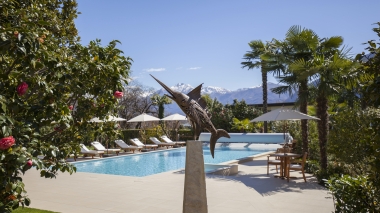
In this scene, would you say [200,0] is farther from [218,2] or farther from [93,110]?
[93,110]

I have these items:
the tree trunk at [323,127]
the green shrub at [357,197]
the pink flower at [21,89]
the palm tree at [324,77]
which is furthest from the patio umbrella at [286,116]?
the pink flower at [21,89]

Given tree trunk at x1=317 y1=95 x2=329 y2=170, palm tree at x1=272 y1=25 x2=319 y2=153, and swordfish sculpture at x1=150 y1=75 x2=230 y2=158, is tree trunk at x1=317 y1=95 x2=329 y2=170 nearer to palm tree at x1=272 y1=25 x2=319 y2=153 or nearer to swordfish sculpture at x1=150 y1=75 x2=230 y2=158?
palm tree at x1=272 y1=25 x2=319 y2=153

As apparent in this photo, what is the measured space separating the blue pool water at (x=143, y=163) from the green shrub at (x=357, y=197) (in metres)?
10.1

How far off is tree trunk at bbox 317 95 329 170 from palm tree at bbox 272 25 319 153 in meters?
1.00

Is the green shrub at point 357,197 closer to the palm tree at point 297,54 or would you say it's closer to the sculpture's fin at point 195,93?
the sculpture's fin at point 195,93

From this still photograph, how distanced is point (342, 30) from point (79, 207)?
1093 centimetres

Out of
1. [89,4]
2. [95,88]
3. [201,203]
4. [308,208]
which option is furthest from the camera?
[89,4]

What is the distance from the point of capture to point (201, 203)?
515 centimetres

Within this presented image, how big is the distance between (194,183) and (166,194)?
3.23m

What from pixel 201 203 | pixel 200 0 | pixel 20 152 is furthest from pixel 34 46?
pixel 200 0

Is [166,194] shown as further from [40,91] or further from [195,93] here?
[40,91]

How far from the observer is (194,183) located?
519cm

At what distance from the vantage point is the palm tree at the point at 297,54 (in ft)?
38.3

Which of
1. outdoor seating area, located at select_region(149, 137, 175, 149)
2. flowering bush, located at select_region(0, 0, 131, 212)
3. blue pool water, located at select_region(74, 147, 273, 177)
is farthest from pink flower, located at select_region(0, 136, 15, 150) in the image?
outdoor seating area, located at select_region(149, 137, 175, 149)
